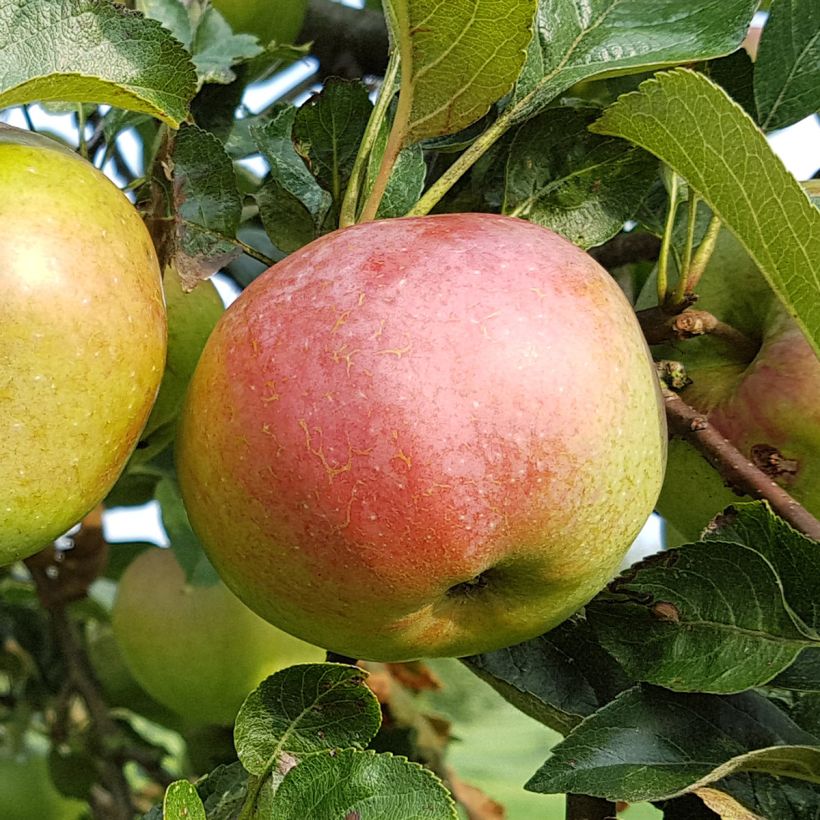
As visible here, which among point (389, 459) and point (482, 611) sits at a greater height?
point (389, 459)

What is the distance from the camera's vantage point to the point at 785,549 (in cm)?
65

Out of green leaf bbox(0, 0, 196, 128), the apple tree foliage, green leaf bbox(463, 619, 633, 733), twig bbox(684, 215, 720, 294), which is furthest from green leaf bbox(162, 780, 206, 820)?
twig bbox(684, 215, 720, 294)

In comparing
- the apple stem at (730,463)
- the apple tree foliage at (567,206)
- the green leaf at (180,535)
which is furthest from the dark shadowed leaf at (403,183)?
the green leaf at (180,535)

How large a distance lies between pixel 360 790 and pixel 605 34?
0.47m

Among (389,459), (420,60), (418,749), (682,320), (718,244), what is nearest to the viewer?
(389,459)

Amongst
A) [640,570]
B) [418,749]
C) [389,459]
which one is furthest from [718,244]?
[418,749]

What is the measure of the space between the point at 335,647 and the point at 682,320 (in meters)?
0.32

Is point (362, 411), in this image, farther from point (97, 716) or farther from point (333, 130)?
point (97, 716)

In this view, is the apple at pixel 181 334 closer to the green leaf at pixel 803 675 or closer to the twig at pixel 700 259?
the twig at pixel 700 259

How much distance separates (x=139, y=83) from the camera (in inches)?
23.9

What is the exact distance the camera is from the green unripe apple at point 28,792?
158cm

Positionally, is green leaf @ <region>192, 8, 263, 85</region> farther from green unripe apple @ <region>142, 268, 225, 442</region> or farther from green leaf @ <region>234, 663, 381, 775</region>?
green leaf @ <region>234, 663, 381, 775</region>

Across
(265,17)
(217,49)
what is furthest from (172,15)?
(265,17)

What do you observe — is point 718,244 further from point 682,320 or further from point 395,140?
point 395,140
